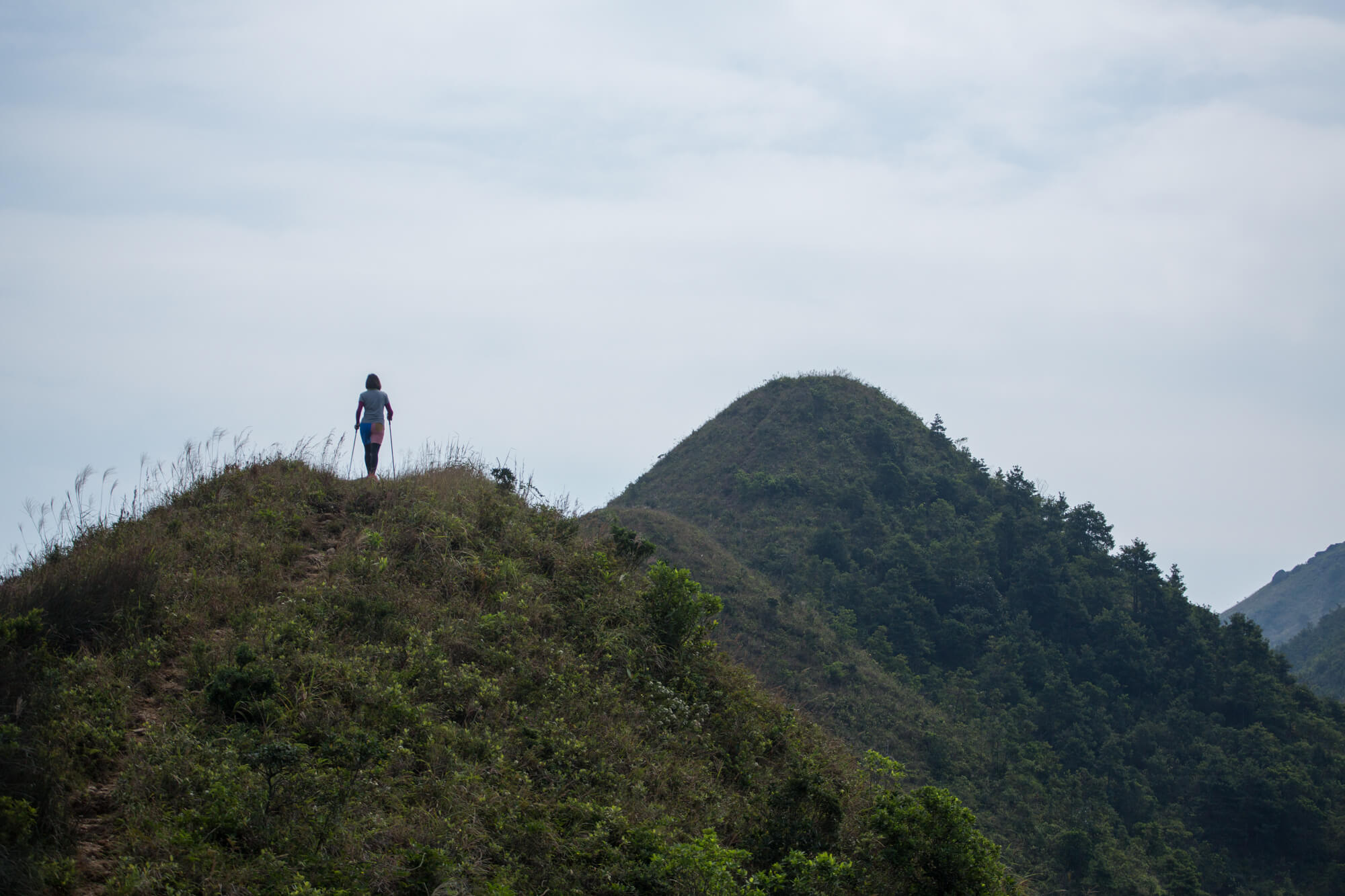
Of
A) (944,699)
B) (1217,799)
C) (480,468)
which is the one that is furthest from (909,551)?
(480,468)

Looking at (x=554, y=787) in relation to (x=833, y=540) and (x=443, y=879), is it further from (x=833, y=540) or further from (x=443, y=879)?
(x=833, y=540)

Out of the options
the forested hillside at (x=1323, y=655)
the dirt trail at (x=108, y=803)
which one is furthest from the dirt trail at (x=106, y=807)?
the forested hillside at (x=1323, y=655)

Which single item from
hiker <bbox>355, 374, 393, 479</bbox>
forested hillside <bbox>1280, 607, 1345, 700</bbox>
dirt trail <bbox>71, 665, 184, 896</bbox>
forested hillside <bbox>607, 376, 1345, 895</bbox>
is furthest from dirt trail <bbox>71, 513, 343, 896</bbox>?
forested hillside <bbox>1280, 607, 1345, 700</bbox>

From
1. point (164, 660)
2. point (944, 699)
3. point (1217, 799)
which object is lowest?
point (1217, 799)

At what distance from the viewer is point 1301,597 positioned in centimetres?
8481

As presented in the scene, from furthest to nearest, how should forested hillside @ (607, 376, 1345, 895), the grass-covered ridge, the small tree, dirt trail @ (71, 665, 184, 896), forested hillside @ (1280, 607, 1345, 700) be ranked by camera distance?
1. forested hillside @ (1280, 607, 1345, 700)
2. forested hillside @ (607, 376, 1345, 895)
3. the small tree
4. the grass-covered ridge
5. dirt trail @ (71, 665, 184, 896)

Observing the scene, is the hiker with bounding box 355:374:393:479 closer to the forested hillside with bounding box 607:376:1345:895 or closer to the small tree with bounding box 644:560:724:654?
the small tree with bounding box 644:560:724:654

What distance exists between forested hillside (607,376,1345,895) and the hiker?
17.6 metres

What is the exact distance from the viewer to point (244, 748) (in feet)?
21.5

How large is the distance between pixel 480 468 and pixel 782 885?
303 inches

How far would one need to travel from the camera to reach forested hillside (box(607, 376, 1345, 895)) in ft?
84.5

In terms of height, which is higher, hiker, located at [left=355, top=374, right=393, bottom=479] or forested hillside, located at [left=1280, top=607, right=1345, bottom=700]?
hiker, located at [left=355, top=374, right=393, bottom=479]

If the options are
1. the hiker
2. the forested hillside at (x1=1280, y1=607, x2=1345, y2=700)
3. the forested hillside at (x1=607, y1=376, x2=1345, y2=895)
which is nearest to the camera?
the hiker

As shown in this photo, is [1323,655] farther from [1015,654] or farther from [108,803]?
[108,803]
